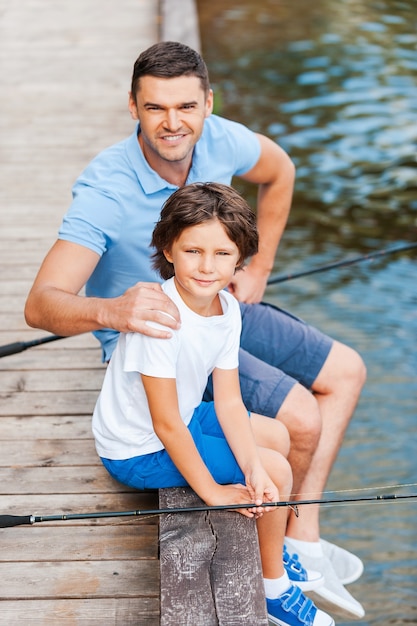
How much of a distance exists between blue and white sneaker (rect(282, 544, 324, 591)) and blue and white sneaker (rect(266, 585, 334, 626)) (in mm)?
193

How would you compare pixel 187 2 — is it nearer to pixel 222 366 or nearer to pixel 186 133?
pixel 186 133

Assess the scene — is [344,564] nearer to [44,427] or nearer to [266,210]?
[44,427]

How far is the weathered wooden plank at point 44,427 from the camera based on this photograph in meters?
2.96

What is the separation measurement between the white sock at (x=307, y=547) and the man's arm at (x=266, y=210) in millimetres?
757

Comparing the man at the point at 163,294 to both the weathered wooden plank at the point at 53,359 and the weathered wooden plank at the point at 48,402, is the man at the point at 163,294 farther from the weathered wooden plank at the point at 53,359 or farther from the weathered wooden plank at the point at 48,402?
the weathered wooden plank at the point at 53,359

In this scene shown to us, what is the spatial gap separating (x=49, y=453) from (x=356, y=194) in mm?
4448

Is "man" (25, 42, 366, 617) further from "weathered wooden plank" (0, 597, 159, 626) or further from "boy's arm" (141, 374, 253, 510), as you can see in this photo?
"weathered wooden plank" (0, 597, 159, 626)

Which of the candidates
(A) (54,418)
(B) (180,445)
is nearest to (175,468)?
(B) (180,445)

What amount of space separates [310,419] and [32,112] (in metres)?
3.88

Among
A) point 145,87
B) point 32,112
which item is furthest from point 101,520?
point 32,112

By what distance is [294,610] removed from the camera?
2.49 meters

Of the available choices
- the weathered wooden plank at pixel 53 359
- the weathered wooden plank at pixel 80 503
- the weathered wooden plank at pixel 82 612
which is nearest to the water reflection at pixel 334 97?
the weathered wooden plank at pixel 53 359

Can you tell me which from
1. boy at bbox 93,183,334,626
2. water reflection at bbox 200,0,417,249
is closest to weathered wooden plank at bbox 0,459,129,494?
boy at bbox 93,183,334,626

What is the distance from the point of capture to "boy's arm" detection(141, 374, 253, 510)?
2.27 meters
